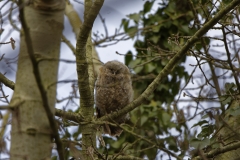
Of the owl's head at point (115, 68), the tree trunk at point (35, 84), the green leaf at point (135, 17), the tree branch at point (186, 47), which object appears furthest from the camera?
the green leaf at point (135, 17)

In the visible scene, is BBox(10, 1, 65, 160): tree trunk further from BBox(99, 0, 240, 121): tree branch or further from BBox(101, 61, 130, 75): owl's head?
BBox(101, 61, 130, 75): owl's head

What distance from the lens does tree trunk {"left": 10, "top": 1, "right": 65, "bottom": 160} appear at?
1.96 meters

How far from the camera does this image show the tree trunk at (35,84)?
196 cm

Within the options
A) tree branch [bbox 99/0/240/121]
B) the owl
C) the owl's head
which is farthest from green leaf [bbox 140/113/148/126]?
A: tree branch [bbox 99/0/240/121]

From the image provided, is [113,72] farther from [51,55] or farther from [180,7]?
[51,55]

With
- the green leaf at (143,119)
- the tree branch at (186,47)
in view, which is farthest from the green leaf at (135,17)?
the tree branch at (186,47)

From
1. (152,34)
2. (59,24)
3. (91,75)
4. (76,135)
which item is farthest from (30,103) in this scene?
(152,34)

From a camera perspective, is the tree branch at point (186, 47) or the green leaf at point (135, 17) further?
the green leaf at point (135, 17)

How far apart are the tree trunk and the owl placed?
9.78 ft

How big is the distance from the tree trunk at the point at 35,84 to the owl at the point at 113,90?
2981 mm

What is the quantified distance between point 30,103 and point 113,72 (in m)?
3.33

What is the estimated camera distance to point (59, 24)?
1997 millimetres

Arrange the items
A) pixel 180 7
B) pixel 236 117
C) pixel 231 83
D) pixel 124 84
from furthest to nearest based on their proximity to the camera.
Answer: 1. pixel 180 7
2. pixel 124 84
3. pixel 231 83
4. pixel 236 117

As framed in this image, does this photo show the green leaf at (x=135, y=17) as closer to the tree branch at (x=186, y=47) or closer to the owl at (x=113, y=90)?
the owl at (x=113, y=90)
